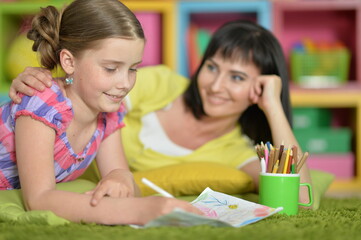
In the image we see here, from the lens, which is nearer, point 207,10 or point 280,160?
point 280,160

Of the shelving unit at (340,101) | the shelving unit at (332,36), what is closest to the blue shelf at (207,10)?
the shelving unit at (332,36)

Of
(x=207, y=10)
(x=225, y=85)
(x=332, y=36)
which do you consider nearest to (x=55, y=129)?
(x=225, y=85)

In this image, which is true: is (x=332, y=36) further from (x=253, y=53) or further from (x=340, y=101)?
(x=253, y=53)

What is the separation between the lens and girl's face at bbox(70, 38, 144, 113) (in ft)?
3.89

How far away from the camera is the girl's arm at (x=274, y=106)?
1.68 m

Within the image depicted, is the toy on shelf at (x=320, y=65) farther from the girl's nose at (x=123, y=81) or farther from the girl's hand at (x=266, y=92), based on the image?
the girl's nose at (x=123, y=81)

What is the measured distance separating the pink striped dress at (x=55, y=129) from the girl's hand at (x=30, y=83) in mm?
13

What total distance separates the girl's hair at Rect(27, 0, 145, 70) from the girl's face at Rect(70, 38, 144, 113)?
0.02 meters

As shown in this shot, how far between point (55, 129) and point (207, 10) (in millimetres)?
1805

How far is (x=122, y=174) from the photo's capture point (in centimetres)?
126

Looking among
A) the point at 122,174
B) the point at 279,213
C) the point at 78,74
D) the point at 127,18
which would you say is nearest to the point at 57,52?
the point at 78,74

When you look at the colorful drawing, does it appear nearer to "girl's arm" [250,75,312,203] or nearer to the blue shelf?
"girl's arm" [250,75,312,203]

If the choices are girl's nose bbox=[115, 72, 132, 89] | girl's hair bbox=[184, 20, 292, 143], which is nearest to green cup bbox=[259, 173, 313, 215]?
girl's nose bbox=[115, 72, 132, 89]

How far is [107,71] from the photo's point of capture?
1197 mm
